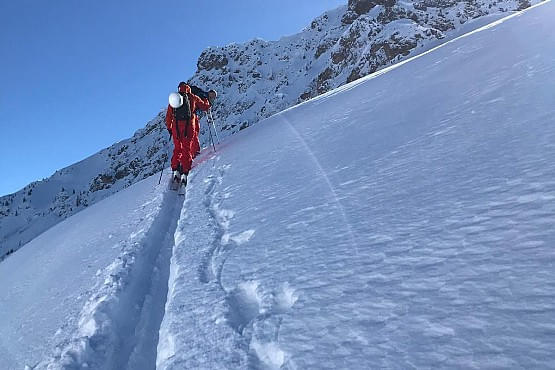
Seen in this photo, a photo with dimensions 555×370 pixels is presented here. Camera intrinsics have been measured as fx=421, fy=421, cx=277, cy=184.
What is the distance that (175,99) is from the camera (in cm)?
703

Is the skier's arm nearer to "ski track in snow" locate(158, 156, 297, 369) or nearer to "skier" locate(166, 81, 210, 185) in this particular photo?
"skier" locate(166, 81, 210, 185)

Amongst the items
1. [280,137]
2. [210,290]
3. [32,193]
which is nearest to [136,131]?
[32,193]

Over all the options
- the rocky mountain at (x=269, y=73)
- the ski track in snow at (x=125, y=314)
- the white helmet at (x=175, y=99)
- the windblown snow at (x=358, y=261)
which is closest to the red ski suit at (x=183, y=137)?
the white helmet at (x=175, y=99)

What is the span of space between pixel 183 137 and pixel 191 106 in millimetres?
732

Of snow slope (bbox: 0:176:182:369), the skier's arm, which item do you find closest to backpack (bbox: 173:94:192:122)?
the skier's arm

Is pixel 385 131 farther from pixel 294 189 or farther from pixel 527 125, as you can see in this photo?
pixel 527 125

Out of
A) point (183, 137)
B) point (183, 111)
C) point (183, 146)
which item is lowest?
point (183, 146)

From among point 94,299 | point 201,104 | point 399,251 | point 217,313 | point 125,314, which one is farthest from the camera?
point 201,104

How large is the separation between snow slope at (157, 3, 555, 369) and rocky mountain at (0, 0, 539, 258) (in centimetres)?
2365

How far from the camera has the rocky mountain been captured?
31359 mm

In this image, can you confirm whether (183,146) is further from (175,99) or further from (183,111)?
(175,99)

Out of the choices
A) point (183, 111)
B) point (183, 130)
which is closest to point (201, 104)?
point (183, 111)

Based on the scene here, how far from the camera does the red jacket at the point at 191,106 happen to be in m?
7.27

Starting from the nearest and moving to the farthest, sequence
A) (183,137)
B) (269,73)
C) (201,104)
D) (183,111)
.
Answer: (183,137)
(183,111)
(201,104)
(269,73)
